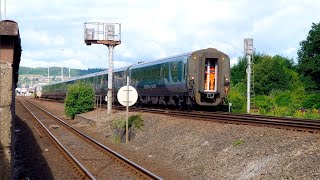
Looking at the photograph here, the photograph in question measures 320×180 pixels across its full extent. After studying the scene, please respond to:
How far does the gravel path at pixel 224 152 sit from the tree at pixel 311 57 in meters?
55.1

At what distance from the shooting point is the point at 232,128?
15.5 meters

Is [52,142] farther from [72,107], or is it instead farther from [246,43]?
[246,43]

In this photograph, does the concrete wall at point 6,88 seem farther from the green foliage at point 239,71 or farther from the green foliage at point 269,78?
the green foliage at point 239,71

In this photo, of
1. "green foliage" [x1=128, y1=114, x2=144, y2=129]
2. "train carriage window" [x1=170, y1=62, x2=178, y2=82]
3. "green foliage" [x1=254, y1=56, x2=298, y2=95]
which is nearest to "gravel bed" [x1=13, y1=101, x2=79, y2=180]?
"green foliage" [x1=128, y1=114, x2=144, y2=129]

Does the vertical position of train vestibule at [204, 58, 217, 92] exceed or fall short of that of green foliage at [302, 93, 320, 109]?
it exceeds it

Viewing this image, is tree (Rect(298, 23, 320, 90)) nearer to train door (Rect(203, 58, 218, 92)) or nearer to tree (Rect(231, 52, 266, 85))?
tree (Rect(231, 52, 266, 85))

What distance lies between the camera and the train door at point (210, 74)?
24469mm

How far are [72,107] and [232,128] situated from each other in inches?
952

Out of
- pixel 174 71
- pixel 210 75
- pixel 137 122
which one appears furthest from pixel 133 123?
pixel 174 71

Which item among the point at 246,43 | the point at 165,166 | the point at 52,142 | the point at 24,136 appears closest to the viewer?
the point at 165,166

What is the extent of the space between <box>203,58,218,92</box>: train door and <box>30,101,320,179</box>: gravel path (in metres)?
5.06

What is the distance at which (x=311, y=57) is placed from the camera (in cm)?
7312

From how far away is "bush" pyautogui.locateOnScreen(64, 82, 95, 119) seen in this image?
37.2 meters

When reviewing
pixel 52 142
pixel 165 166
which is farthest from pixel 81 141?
pixel 165 166
